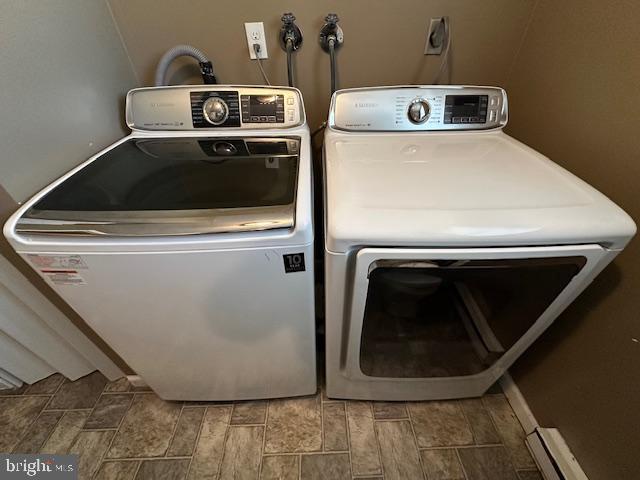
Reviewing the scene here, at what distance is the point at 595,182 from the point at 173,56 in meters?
1.51

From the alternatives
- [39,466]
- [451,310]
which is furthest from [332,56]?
[39,466]

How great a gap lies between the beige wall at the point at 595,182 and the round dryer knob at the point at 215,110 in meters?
1.17

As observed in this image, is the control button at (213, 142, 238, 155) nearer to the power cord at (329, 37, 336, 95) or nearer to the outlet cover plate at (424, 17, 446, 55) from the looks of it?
the power cord at (329, 37, 336, 95)

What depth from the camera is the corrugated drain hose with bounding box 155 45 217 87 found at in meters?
1.02

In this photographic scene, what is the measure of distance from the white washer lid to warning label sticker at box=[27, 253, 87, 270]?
0.57 meters

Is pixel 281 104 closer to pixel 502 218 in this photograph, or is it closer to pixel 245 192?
pixel 245 192

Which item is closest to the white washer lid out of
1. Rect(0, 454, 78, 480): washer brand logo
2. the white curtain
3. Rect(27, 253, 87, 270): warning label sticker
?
Rect(27, 253, 87, 270): warning label sticker

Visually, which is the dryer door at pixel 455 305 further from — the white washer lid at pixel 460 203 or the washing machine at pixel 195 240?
the washing machine at pixel 195 240

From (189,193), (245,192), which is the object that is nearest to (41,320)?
(189,193)

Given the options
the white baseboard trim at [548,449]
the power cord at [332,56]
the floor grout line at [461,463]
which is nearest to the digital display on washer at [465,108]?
the power cord at [332,56]

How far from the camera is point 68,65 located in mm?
848

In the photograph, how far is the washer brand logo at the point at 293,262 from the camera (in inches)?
24.6

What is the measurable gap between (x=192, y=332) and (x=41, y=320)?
685 mm

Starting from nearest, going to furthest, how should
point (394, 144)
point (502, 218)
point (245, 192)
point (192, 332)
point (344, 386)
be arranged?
point (502, 218) → point (245, 192) → point (192, 332) → point (394, 144) → point (344, 386)
